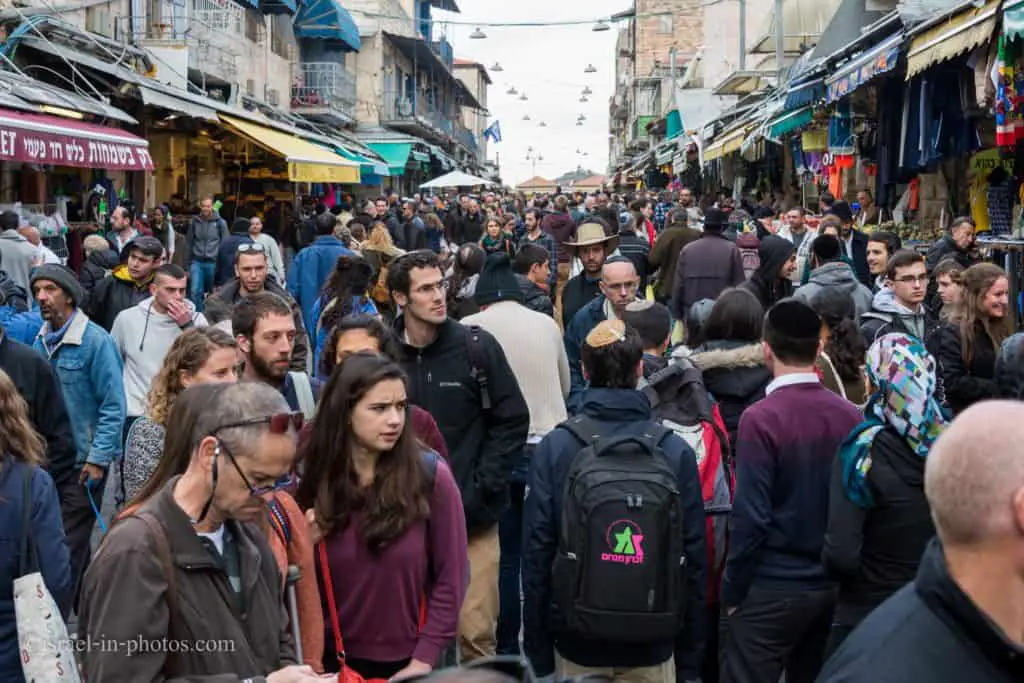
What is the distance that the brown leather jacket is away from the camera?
107 inches

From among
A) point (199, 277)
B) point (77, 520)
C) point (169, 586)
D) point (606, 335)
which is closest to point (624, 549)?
point (606, 335)

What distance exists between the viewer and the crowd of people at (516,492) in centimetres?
272

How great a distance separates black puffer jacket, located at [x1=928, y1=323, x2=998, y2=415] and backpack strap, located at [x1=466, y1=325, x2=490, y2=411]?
2703mm

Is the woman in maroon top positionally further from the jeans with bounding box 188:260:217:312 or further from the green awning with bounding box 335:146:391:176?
the green awning with bounding box 335:146:391:176

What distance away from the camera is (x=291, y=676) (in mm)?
2979

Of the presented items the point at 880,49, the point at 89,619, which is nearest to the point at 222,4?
the point at 880,49

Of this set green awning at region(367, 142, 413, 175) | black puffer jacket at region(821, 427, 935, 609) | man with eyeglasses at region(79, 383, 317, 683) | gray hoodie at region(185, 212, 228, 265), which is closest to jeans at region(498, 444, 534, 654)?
black puffer jacket at region(821, 427, 935, 609)

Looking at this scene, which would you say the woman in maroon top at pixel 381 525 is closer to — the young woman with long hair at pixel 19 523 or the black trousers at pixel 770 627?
the young woman with long hair at pixel 19 523

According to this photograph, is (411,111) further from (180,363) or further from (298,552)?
(298,552)

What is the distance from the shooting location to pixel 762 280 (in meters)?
9.16

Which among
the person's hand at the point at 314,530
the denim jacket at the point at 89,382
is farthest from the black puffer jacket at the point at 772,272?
the person's hand at the point at 314,530

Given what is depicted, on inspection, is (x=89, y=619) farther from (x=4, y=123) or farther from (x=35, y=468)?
(x=4, y=123)

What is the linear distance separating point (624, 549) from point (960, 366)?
3.30m

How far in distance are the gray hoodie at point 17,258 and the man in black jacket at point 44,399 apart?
613 cm
